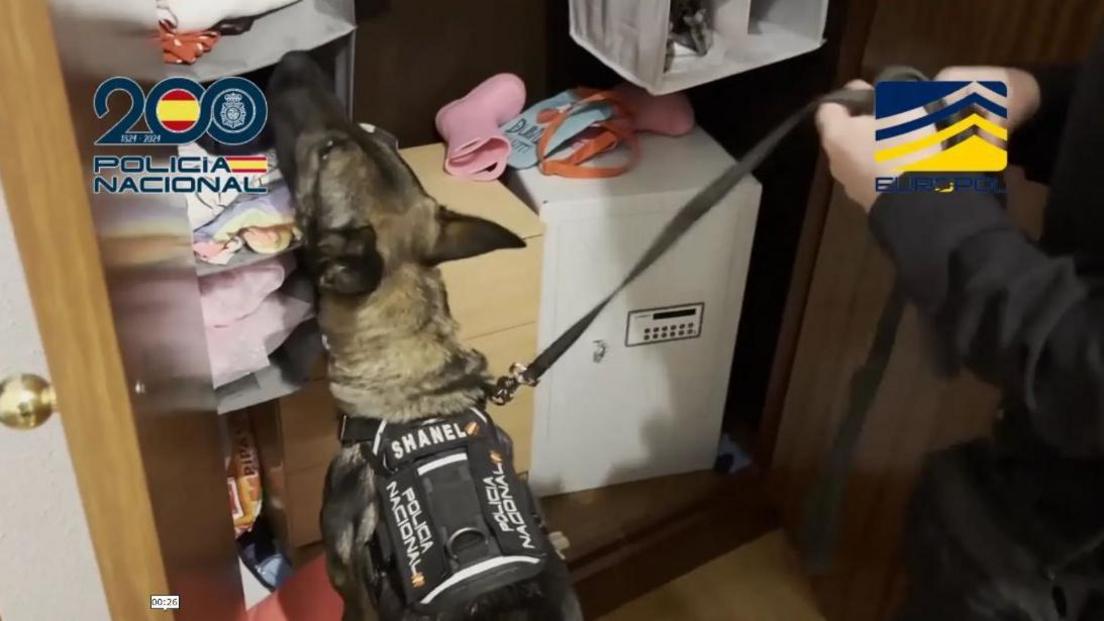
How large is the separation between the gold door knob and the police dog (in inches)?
23.2

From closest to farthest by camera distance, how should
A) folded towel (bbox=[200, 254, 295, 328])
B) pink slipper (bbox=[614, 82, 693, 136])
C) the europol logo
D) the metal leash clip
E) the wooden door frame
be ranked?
the wooden door frame → the europol logo → the metal leash clip → folded towel (bbox=[200, 254, 295, 328]) → pink slipper (bbox=[614, 82, 693, 136])

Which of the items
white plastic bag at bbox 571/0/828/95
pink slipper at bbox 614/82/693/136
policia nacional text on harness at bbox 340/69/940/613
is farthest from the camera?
pink slipper at bbox 614/82/693/136

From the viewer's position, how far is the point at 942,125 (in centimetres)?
81

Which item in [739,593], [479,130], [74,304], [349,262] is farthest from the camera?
[739,593]

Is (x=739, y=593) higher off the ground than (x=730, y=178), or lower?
lower

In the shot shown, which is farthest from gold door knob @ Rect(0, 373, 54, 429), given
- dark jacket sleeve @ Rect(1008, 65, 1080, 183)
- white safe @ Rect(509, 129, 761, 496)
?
white safe @ Rect(509, 129, 761, 496)

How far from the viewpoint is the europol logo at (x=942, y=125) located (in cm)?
79

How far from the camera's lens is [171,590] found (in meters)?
0.72

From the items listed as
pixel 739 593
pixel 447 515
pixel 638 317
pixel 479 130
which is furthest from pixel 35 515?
pixel 739 593

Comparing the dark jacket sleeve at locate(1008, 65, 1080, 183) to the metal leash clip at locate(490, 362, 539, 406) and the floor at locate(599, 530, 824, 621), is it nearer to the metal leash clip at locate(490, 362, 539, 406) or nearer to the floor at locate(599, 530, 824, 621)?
the metal leash clip at locate(490, 362, 539, 406)

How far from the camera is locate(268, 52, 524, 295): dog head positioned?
3.89 ft

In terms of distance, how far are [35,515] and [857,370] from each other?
0.72 meters

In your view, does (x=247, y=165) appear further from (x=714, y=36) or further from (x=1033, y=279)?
(x=1033, y=279)

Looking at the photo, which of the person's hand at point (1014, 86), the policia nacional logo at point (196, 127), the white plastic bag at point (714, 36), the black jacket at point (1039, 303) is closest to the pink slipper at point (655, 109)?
the white plastic bag at point (714, 36)
